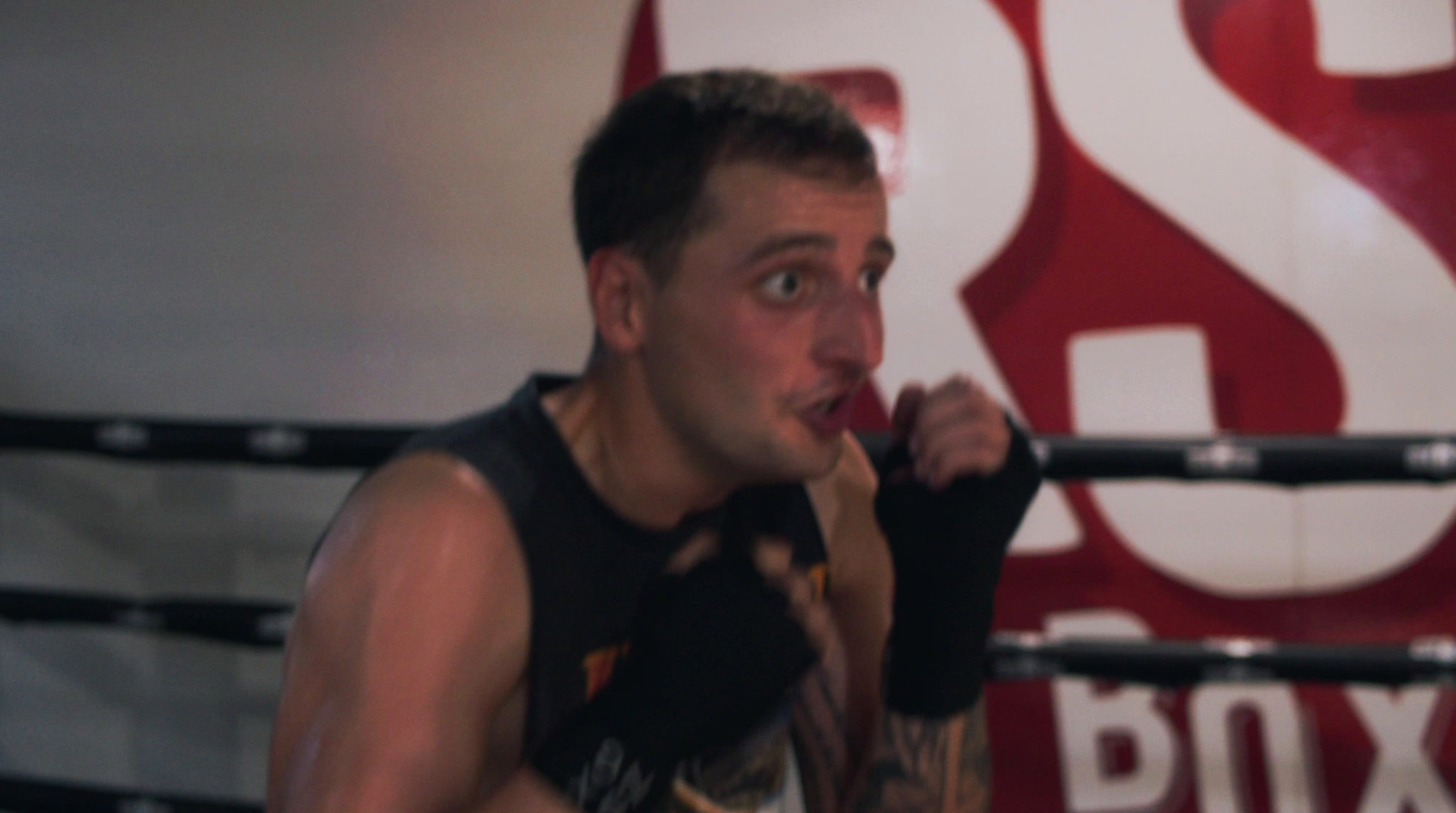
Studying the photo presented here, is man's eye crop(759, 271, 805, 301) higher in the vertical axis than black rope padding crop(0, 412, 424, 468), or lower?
higher

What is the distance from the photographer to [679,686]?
3.42 feet

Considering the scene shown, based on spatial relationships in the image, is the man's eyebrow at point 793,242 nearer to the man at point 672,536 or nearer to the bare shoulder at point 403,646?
the man at point 672,536

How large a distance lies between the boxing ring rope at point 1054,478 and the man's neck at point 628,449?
1.62 ft

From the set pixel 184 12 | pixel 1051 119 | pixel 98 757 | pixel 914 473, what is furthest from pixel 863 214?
pixel 98 757

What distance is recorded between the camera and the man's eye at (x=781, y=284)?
1.12 metres

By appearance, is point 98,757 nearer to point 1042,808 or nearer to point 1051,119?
point 1042,808

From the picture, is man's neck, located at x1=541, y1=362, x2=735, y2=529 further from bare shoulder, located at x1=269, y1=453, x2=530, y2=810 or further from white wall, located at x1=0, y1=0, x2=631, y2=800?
white wall, located at x1=0, y1=0, x2=631, y2=800

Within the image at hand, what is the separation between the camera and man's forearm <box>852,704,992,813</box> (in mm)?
1278

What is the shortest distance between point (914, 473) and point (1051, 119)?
119cm

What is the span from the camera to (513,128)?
242cm

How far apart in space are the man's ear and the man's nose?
199mm

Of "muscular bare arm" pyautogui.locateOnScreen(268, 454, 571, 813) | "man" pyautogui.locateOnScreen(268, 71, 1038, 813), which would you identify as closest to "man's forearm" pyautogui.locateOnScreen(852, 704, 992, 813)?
"man" pyautogui.locateOnScreen(268, 71, 1038, 813)

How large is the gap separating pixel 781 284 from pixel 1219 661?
1040 mm

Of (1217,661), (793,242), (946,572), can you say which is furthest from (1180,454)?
(793,242)
